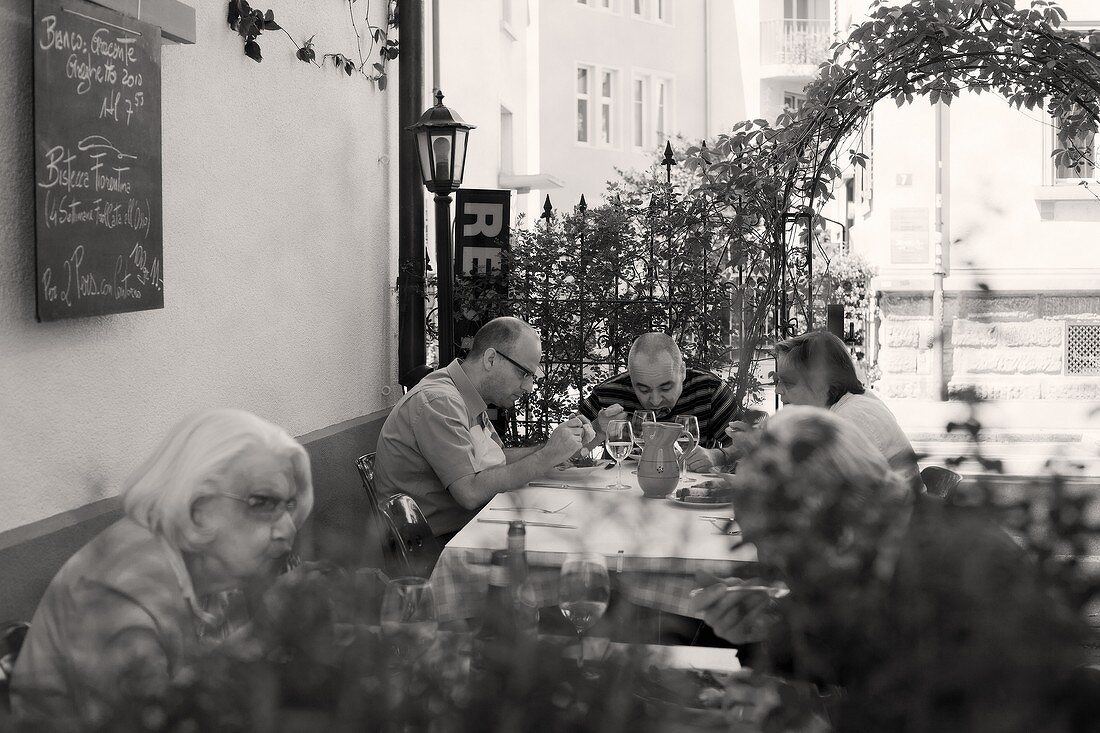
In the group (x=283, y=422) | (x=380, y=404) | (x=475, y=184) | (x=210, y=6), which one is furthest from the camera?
(x=475, y=184)

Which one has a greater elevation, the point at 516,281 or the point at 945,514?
the point at 516,281

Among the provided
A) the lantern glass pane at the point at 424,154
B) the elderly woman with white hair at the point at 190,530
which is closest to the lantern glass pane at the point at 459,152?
the lantern glass pane at the point at 424,154

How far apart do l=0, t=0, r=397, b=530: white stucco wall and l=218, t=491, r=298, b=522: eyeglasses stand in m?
0.40

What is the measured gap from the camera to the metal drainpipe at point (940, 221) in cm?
1169

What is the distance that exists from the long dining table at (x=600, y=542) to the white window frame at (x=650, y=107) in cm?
1895

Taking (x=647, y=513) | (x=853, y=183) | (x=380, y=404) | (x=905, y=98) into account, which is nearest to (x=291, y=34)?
(x=380, y=404)

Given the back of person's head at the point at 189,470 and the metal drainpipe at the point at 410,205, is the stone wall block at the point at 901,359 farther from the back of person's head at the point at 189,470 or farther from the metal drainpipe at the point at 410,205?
the back of person's head at the point at 189,470

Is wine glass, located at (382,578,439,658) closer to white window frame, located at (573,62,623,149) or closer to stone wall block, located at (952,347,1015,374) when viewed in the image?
stone wall block, located at (952,347,1015,374)

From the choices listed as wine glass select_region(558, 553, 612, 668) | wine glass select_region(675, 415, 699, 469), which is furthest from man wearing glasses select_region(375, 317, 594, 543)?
wine glass select_region(558, 553, 612, 668)

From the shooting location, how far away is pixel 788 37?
933 inches

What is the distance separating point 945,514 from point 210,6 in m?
3.82

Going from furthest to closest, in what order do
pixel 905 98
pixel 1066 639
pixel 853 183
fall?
pixel 853 183 → pixel 905 98 → pixel 1066 639

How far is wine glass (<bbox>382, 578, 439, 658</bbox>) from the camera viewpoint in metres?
1.00

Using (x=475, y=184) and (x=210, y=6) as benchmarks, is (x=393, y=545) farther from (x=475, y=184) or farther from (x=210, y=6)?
(x=475, y=184)
